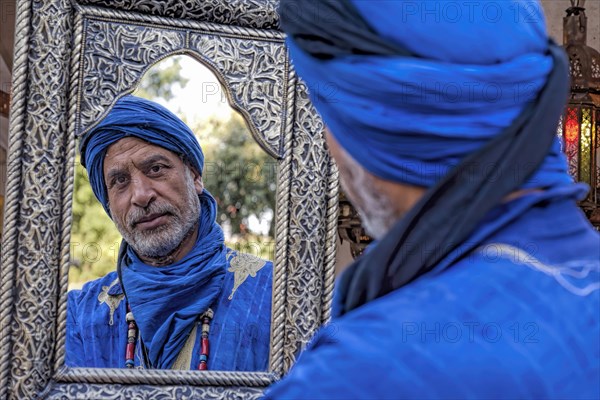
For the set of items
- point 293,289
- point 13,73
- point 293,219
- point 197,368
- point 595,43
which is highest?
point 595,43

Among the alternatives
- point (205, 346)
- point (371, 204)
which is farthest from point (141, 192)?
point (371, 204)

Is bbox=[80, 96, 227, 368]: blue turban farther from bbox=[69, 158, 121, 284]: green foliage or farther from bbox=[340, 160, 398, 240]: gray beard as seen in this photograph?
bbox=[340, 160, 398, 240]: gray beard

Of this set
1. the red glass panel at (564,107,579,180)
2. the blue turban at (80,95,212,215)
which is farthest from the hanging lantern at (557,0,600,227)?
the blue turban at (80,95,212,215)

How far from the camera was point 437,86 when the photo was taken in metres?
0.50

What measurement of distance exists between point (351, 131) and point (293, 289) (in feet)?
3.30

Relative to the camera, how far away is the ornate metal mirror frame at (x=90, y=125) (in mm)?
1413

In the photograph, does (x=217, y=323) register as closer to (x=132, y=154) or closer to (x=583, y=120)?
(x=132, y=154)

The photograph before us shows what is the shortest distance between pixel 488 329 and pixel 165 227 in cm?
103

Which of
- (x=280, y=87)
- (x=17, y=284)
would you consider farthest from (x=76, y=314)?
(x=280, y=87)

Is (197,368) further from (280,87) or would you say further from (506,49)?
(506,49)

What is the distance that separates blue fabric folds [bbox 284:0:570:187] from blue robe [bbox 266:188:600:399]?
1.4 inches

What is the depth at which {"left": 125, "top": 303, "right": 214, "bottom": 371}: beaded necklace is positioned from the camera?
1.45m

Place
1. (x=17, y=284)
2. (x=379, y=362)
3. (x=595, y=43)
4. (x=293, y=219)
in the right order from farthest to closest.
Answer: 1. (x=595, y=43)
2. (x=293, y=219)
3. (x=17, y=284)
4. (x=379, y=362)

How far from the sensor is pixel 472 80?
1.65 ft
